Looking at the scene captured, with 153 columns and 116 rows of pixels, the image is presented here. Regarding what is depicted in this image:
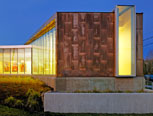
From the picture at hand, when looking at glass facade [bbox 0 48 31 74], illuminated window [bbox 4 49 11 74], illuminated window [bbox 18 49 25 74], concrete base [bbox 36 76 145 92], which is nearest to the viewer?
concrete base [bbox 36 76 145 92]

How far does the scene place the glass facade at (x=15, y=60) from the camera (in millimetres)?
25766

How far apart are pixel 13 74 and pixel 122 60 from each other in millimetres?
18658

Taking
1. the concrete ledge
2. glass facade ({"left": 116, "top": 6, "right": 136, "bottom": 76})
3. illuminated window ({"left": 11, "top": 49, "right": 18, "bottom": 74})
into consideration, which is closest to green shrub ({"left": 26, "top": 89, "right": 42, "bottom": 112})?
the concrete ledge

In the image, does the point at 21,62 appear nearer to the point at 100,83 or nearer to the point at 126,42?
the point at 100,83

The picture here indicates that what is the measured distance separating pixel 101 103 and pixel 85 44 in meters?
4.85

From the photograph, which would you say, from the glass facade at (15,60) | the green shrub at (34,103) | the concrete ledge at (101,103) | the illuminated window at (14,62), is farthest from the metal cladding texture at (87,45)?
the illuminated window at (14,62)

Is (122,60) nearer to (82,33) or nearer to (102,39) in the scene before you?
(102,39)

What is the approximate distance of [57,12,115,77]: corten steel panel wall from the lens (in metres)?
12.1

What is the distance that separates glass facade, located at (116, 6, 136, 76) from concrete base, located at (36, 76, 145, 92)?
0.53 m

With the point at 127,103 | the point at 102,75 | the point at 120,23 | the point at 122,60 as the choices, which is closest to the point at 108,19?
the point at 120,23

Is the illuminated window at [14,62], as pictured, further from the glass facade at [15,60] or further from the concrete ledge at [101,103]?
the concrete ledge at [101,103]

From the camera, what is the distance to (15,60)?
26.6 m

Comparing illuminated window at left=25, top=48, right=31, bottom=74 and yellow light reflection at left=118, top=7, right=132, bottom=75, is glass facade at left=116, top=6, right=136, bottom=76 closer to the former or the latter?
yellow light reflection at left=118, top=7, right=132, bottom=75

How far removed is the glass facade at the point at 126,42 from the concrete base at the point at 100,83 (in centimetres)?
53
